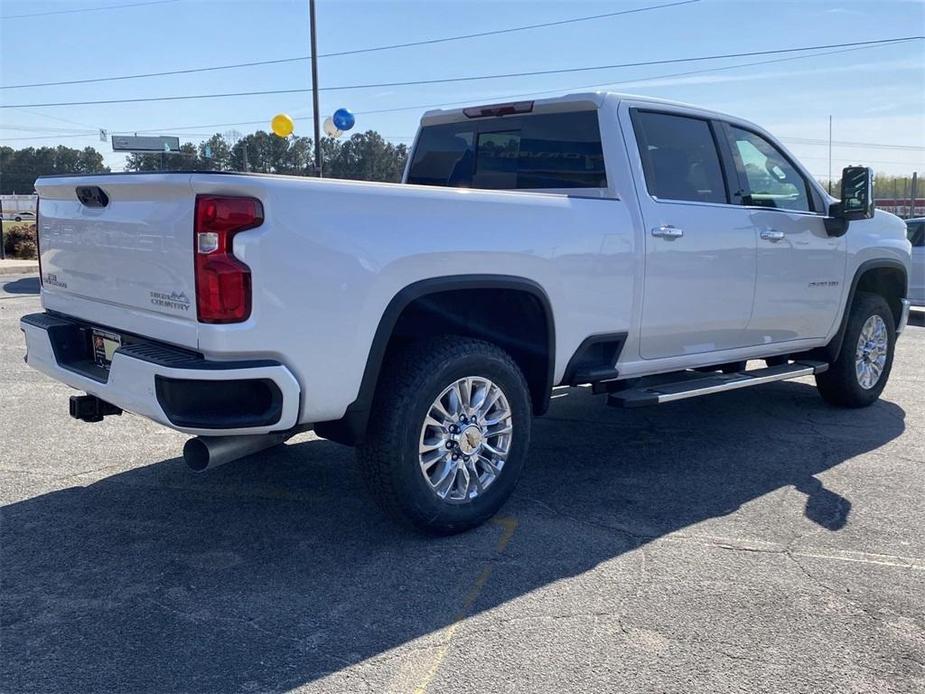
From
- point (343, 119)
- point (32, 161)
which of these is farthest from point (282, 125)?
point (32, 161)

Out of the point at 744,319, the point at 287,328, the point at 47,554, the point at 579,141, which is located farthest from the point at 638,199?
the point at 47,554

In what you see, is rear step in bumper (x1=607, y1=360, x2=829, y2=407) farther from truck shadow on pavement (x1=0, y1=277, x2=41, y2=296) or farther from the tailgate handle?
truck shadow on pavement (x1=0, y1=277, x2=41, y2=296)

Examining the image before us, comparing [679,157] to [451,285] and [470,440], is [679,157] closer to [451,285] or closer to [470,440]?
[451,285]

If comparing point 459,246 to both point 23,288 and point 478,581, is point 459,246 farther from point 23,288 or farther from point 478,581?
point 23,288

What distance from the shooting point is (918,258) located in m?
12.1

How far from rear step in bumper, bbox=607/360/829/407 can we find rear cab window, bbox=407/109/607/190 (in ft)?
3.87

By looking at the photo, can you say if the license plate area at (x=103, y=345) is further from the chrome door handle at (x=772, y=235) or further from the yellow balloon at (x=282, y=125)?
the yellow balloon at (x=282, y=125)

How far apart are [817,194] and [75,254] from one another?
4.81m

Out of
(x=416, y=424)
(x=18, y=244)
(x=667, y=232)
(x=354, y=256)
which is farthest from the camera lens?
(x=18, y=244)

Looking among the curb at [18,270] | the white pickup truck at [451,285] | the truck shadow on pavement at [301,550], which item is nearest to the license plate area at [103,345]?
the white pickup truck at [451,285]

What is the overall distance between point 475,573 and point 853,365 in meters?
4.24

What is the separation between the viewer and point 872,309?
6.66 meters

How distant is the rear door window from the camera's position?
16.4ft

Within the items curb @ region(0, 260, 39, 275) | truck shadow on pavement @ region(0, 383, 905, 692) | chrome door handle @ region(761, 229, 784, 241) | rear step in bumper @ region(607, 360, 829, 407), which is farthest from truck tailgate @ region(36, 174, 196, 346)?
curb @ region(0, 260, 39, 275)
